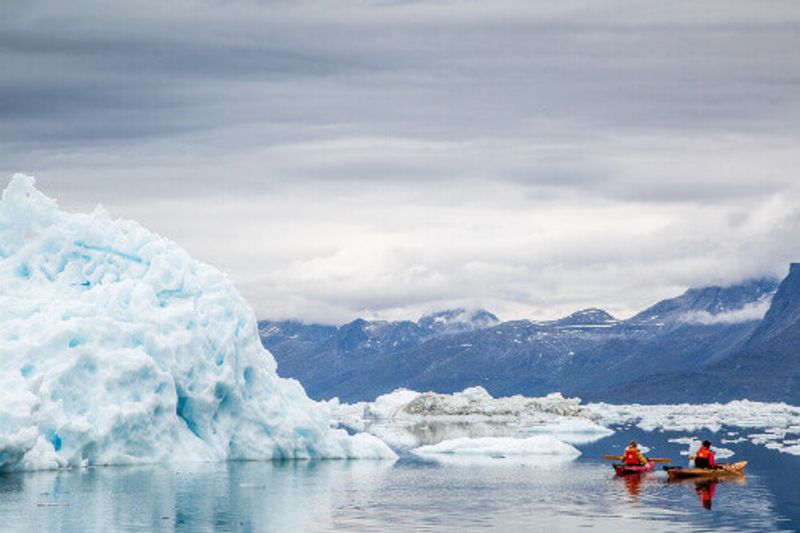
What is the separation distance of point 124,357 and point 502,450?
80.9 feet

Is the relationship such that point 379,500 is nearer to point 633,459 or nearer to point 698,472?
point 698,472

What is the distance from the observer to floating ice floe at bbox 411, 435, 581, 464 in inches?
2698

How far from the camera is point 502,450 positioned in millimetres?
68938

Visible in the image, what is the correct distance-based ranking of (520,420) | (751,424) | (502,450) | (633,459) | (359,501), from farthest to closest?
(520,420) < (751,424) < (502,450) < (633,459) < (359,501)

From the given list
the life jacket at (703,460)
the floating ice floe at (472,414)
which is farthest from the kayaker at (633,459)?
the floating ice floe at (472,414)

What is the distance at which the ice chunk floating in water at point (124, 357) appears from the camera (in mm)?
49625

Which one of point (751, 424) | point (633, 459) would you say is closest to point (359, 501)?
point (633, 459)

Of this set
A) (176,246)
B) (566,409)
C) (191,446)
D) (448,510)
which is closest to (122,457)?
(191,446)

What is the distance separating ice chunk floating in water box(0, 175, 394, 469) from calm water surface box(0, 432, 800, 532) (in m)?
1.37

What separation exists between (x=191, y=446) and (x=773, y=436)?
1974 inches

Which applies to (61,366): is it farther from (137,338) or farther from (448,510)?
(448,510)

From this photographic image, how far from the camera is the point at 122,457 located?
5141 centimetres

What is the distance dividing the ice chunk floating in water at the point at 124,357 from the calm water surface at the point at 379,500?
1.37 meters

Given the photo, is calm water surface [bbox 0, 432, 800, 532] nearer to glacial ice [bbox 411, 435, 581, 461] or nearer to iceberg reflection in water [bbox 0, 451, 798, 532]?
iceberg reflection in water [bbox 0, 451, 798, 532]
